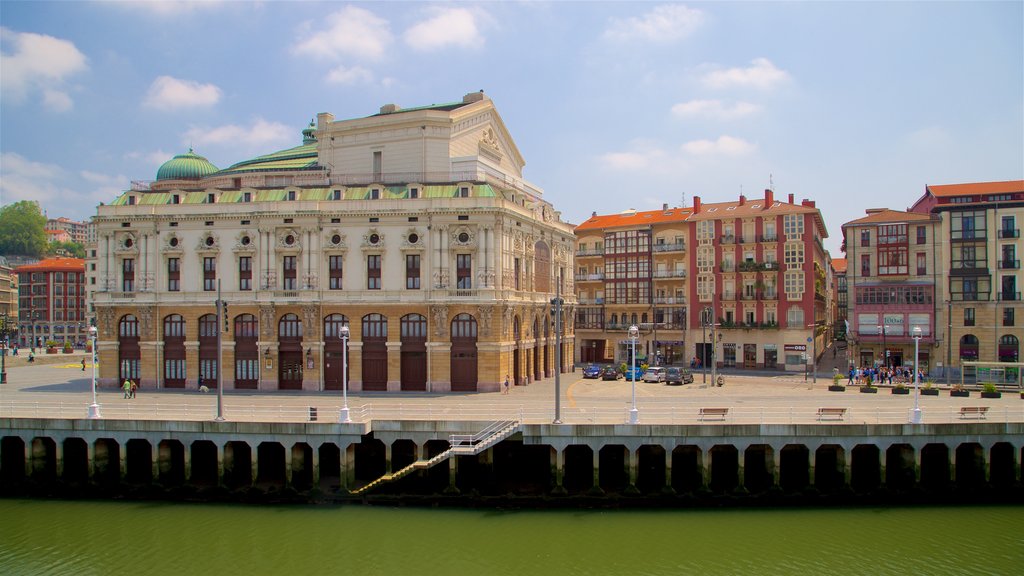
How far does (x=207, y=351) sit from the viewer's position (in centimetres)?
6188

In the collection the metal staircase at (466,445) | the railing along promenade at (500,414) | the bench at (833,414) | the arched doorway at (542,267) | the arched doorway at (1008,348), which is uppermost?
the arched doorway at (542,267)

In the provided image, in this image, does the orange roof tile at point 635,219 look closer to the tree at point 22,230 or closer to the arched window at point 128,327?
the arched window at point 128,327

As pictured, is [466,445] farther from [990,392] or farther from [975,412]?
[990,392]

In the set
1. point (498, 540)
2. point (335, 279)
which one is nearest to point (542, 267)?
point (335, 279)

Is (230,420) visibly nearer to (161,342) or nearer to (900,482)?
(161,342)

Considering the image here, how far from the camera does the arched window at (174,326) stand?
62688 millimetres

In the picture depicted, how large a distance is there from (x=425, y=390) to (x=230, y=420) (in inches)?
791

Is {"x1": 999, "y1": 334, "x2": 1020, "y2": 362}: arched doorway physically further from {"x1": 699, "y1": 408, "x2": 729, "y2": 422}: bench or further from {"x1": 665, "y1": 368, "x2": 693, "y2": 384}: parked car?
{"x1": 699, "y1": 408, "x2": 729, "y2": 422}: bench

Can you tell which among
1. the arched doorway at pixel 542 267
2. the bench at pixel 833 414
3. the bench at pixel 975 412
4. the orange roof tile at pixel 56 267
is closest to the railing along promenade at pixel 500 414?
the bench at pixel 833 414

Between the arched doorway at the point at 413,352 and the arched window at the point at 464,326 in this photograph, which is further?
the arched doorway at the point at 413,352

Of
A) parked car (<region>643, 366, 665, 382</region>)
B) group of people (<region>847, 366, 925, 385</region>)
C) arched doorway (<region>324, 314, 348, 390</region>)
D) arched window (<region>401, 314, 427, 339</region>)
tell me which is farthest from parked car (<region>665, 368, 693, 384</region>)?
arched doorway (<region>324, 314, 348, 390</region>)

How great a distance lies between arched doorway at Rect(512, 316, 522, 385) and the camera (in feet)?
206

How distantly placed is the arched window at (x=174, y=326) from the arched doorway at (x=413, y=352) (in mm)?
19322

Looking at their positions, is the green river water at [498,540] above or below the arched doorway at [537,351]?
below
